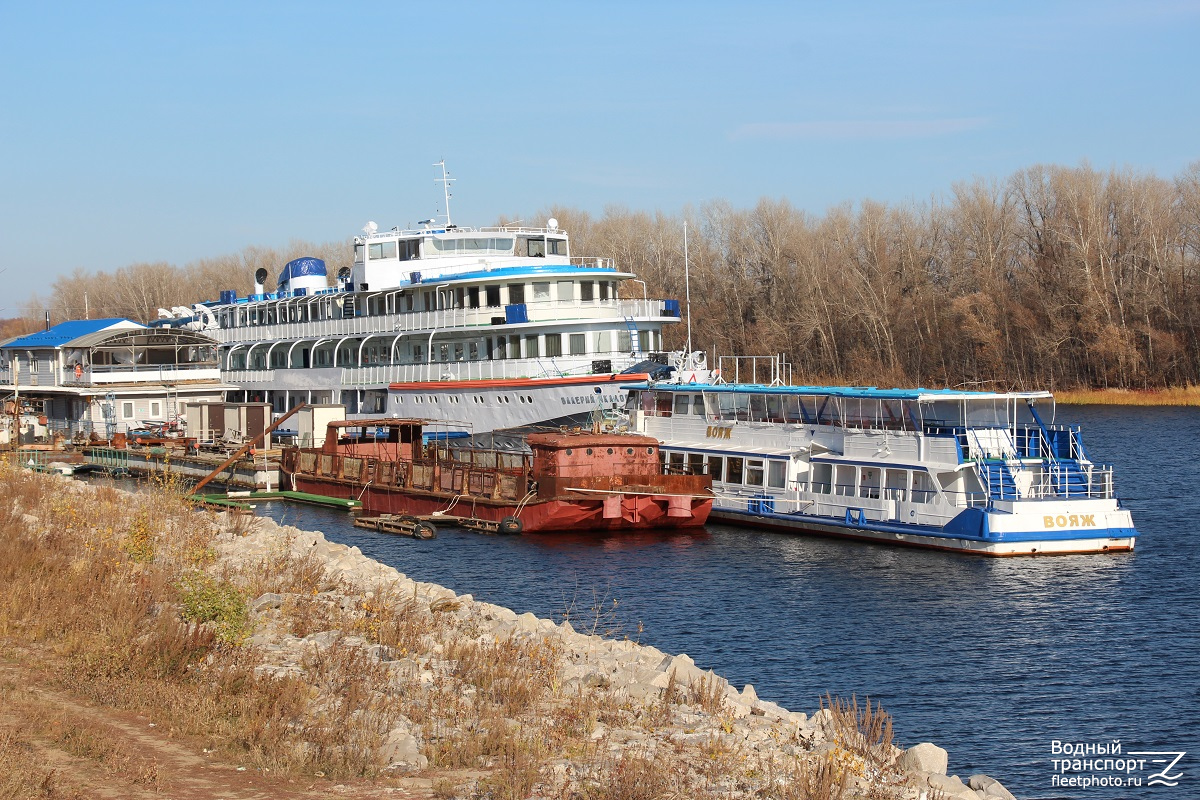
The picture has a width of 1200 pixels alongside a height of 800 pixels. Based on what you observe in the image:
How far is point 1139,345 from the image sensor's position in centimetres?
7988

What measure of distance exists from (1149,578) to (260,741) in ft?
75.1

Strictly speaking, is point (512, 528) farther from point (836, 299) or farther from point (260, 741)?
point (836, 299)

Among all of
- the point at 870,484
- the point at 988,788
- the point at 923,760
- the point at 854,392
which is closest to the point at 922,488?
the point at 870,484

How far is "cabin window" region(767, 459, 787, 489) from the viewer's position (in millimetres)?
37469

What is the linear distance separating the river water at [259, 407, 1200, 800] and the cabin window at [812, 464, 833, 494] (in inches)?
63.7

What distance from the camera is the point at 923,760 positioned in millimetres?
13797

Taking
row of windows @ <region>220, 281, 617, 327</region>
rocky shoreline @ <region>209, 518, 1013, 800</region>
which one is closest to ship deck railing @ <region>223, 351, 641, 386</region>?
row of windows @ <region>220, 281, 617, 327</region>

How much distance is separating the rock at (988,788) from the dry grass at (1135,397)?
69.0 m

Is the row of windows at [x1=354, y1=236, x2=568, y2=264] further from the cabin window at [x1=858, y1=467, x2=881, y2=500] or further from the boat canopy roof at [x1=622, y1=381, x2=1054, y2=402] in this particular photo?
the cabin window at [x1=858, y1=467, x2=881, y2=500]

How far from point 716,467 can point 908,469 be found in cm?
779

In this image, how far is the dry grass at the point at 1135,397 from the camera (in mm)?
75812

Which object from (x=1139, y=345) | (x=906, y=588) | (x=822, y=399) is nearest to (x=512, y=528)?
(x=822, y=399)

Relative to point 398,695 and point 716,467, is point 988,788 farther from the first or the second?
point 716,467

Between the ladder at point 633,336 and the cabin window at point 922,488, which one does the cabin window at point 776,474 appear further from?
the ladder at point 633,336
